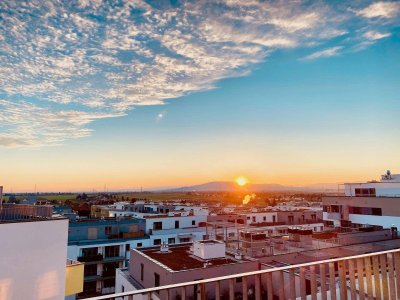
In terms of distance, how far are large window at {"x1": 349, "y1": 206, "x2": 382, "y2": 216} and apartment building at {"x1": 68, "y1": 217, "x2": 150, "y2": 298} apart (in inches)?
1048

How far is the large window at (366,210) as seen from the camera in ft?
118

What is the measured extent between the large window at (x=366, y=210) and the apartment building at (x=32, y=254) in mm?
35611

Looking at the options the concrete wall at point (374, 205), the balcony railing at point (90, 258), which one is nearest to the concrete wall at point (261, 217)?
the concrete wall at point (374, 205)

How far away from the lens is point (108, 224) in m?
36.3

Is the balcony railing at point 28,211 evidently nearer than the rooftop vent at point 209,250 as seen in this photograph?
Yes

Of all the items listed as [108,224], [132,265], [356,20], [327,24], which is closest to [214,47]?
[327,24]

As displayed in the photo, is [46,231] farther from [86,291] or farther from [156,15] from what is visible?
[86,291]

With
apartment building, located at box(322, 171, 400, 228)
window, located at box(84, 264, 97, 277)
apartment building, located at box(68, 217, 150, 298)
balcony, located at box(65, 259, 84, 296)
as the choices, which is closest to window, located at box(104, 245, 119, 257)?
apartment building, located at box(68, 217, 150, 298)

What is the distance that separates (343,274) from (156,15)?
487 inches

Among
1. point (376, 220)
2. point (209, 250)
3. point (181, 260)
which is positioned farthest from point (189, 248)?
point (376, 220)

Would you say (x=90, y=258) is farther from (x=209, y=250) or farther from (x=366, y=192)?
(x=366, y=192)

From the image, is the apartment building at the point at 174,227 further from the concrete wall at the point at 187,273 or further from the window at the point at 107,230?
the concrete wall at the point at 187,273

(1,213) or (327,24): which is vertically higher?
(327,24)

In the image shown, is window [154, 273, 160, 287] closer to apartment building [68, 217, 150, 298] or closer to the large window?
apartment building [68, 217, 150, 298]
